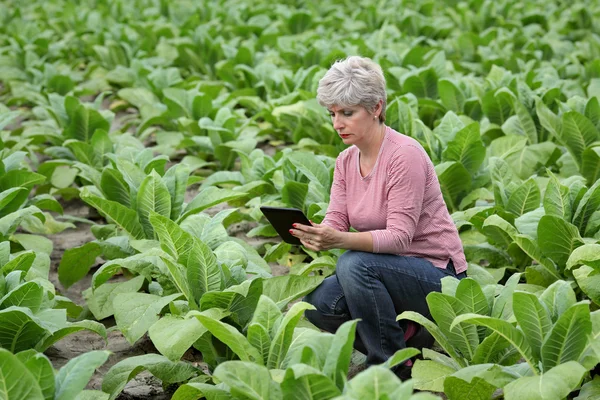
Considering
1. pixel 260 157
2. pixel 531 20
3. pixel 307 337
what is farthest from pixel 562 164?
pixel 531 20

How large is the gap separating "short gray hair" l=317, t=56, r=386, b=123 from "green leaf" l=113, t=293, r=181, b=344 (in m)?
1.05

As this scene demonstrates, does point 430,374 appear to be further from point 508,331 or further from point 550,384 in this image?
point 550,384

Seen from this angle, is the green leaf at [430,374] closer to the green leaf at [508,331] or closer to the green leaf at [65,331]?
the green leaf at [508,331]

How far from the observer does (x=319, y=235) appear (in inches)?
138

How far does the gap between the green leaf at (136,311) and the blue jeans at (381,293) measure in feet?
2.35

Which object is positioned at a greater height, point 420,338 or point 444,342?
point 444,342

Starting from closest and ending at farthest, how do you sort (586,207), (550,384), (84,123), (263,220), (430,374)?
(550,384)
(430,374)
(586,207)
(263,220)
(84,123)

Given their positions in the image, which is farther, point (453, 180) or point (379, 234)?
point (453, 180)

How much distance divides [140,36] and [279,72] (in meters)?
3.87

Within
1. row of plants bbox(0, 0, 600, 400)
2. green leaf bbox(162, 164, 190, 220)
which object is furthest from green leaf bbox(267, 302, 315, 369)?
green leaf bbox(162, 164, 190, 220)

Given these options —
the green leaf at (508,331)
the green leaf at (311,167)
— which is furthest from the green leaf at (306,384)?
the green leaf at (311,167)

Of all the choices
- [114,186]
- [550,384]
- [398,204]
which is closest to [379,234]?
[398,204]

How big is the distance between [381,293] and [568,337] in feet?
2.60

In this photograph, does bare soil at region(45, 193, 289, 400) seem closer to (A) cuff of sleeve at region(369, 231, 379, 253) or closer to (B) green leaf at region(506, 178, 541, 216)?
(A) cuff of sleeve at region(369, 231, 379, 253)
